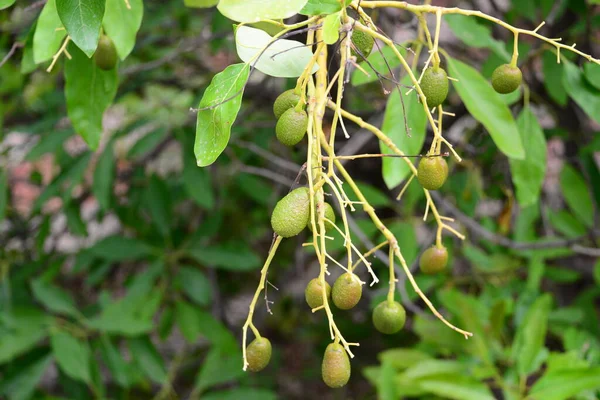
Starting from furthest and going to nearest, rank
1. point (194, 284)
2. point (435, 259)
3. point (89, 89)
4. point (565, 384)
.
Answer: point (194, 284) → point (565, 384) → point (89, 89) → point (435, 259)

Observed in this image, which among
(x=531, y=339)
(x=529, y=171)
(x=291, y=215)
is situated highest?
(x=291, y=215)

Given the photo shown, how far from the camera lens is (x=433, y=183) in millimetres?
841

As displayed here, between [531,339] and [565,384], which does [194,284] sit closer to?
[531,339]

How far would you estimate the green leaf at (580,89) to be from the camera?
1.28 metres

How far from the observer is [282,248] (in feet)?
9.16

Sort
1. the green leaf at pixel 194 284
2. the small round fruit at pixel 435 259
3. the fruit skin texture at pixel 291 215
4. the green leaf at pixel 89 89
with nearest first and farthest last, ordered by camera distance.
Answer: the fruit skin texture at pixel 291 215, the small round fruit at pixel 435 259, the green leaf at pixel 89 89, the green leaf at pixel 194 284

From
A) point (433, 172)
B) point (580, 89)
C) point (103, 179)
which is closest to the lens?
point (433, 172)

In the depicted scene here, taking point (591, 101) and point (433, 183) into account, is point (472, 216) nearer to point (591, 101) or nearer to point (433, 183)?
point (591, 101)

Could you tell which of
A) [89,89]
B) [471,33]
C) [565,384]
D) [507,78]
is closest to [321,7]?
[507,78]

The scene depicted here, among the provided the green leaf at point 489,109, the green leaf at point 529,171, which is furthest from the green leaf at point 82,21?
the green leaf at point 529,171

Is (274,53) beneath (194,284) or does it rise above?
above

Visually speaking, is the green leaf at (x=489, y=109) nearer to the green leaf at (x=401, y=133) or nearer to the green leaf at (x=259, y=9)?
the green leaf at (x=401, y=133)

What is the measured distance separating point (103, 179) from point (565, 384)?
1392 millimetres

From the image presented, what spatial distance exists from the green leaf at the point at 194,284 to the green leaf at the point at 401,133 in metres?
1.12
